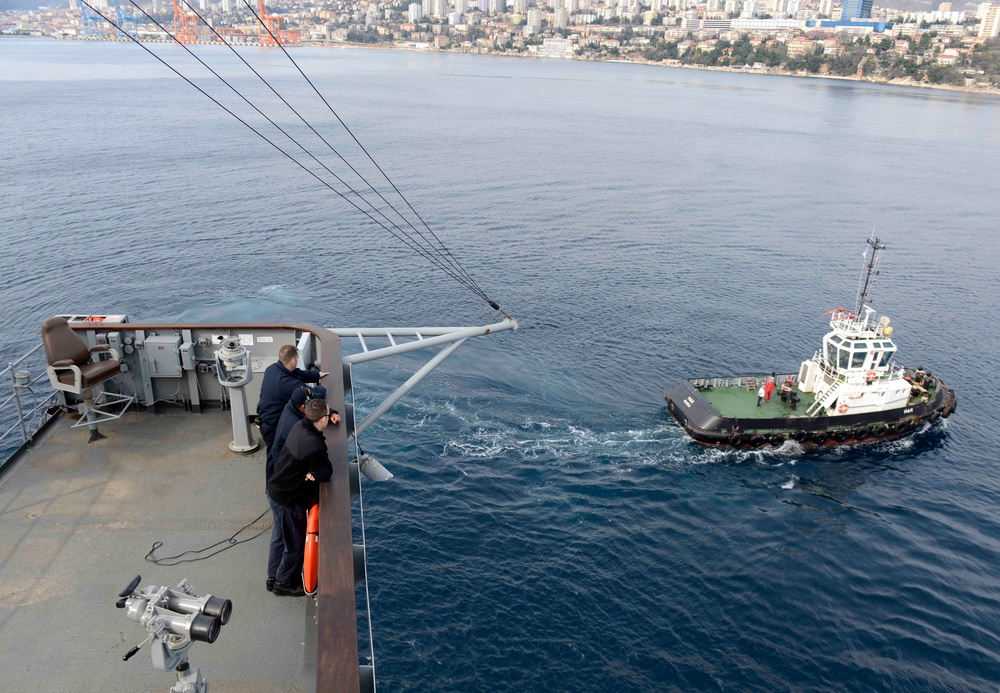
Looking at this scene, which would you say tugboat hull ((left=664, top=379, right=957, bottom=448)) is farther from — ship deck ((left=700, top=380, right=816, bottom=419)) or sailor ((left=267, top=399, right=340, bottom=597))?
sailor ((left=267, top=399, right=340, bottom=597))

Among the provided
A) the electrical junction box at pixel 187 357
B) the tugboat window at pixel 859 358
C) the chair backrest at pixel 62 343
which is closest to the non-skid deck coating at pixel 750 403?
the tugboat window at pixel 859 358

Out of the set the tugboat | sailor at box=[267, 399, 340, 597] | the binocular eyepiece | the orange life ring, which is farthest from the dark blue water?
the binocular eyepiece

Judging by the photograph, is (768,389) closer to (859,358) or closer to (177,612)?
(859,358)

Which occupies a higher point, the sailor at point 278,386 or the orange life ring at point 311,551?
the sailor at point 278,386

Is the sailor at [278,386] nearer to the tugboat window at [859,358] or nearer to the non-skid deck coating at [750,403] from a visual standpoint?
the non-skid deck coating at [750,403]

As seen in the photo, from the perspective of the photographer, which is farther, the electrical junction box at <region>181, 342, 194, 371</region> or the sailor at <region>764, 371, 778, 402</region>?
the sailor at <region>764, 371, 778, 402</region>

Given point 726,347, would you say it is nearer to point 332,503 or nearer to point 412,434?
point 412,434
